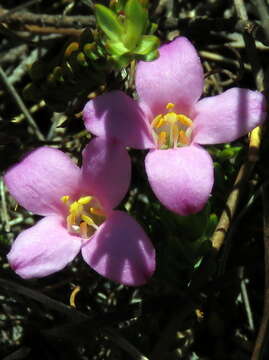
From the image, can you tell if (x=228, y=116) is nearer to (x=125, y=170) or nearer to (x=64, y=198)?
(x=125, y=170)

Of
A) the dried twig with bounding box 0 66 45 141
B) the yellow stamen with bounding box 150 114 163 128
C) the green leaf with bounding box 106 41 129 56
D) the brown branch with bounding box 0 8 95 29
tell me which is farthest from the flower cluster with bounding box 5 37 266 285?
the dried twig with bounding box 0 66 45 141

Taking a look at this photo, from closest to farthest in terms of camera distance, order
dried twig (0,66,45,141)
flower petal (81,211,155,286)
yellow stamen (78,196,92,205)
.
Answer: flower petal (81,211,155,286) < yellow stamen (78,196,92,205) < dried twig (0,66,45,141)

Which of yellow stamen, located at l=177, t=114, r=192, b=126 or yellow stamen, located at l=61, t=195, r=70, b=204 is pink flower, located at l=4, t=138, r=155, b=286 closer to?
yellow stamen, located at l=61, t=195, r=70, b=204

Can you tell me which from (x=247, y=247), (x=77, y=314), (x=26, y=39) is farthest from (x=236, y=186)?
(x=26, y=39)

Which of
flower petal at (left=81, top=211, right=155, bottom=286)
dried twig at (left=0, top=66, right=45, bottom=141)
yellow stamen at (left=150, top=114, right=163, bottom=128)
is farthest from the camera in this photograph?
dried twig at (left=0, top=66, right=45, bottom=141)

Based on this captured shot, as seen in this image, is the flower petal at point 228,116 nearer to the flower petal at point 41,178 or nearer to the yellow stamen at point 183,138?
the yellow stamen at point 183,138

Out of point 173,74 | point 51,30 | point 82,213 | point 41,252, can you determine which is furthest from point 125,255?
point 51,30

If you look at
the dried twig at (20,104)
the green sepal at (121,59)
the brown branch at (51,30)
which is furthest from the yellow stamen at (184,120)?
the dried twig at (20,104)

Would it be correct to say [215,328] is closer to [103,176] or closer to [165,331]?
[165,331]
